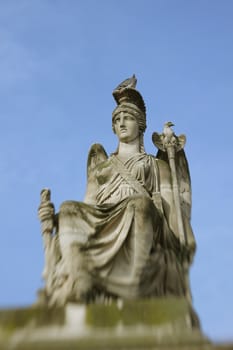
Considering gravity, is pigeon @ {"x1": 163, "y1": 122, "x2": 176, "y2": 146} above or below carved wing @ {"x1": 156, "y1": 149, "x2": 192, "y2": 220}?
above

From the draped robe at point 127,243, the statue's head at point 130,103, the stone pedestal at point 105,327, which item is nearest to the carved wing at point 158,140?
the statue's head at point 130,103

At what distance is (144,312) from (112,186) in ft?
14.7

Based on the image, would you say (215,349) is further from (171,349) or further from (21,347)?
(21,347)

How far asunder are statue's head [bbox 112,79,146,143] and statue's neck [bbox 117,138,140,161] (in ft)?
1.06

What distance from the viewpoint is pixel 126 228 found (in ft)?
33.2

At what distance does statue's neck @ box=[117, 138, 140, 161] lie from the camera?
12867mm

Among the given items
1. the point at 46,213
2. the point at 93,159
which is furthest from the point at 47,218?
the point at 93,159

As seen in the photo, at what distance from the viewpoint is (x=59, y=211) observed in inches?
423

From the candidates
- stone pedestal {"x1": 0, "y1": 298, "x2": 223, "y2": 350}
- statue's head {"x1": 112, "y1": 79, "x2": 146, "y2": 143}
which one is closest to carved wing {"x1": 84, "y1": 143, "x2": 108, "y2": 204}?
statue's head {"x1": 112, "y1": 79, "x2": 146, "y2": 143}

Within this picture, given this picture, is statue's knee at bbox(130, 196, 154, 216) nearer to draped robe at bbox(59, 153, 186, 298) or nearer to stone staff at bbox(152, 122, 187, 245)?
draped robe at bbox(59, 153, 186, 298)

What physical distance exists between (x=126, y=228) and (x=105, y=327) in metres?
2.84

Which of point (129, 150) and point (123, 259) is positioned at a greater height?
point (129, 150)

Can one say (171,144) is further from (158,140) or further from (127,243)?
(127,243)

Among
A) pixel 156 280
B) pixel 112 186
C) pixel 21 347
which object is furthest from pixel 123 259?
pixel 21 347
